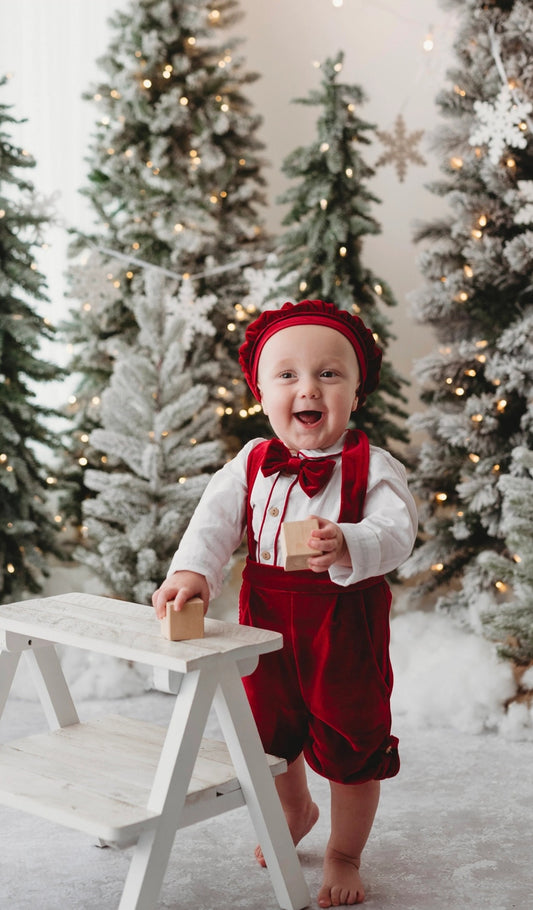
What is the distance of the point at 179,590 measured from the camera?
72.6 inches

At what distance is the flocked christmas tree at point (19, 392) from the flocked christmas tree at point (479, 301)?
1.31 meters

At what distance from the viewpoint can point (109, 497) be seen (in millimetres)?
3381

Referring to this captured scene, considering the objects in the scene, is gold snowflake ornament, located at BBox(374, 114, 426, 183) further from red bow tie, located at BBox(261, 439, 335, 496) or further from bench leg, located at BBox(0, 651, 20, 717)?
bench leg, located at BBox(0, 651, 20, 717)

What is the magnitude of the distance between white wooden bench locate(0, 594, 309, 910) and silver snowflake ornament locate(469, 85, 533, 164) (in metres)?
2.10

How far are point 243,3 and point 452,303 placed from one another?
2.14 meters

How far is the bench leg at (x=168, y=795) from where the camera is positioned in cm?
162

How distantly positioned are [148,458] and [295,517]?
148cm

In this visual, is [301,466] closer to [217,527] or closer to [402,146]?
[217,527]

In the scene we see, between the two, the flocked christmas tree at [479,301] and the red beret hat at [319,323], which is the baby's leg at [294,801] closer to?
the red beret hat at [319,323]

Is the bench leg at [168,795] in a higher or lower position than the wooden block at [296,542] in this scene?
lower

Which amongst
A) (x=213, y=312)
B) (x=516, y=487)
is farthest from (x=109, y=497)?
(x=516, y=487)

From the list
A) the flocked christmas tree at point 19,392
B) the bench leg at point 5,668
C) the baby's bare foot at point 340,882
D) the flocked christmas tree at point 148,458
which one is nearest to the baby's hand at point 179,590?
the bench leg at point 5,668

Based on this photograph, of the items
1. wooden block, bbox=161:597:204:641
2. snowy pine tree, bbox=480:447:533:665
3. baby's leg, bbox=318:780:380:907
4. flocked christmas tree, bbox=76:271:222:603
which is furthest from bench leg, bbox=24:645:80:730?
snowy pine tree, bbox=480:447:533:665

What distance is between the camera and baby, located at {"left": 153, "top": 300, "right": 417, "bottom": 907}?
192 centimetres
